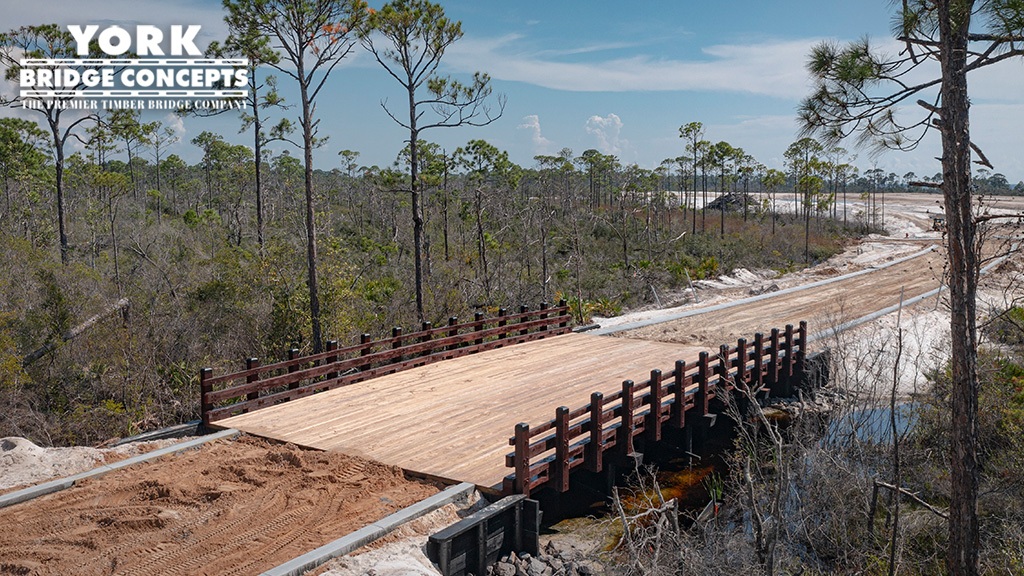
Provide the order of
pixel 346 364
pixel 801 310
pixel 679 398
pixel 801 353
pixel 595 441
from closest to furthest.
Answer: pixel 595 441
pixel 679 398
pixel 346 364
pixel 801 353
pixel 801 310

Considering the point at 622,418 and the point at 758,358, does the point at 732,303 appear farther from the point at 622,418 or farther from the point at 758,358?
the point at 622,418

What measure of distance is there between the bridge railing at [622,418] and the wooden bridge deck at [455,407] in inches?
18.9

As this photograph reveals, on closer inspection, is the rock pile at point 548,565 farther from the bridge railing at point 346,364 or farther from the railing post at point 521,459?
the bridge railing at point 346,364

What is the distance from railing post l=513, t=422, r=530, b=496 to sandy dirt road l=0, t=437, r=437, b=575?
1.12 m

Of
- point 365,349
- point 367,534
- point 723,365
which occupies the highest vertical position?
point 365,349

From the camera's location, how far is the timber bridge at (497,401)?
10781 millimetres

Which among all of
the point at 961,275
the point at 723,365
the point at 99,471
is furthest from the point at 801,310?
the point at 99,471

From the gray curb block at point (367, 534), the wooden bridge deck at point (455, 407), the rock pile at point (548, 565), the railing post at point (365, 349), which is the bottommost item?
the rock pile at point (548, 565)

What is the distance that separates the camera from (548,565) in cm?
978

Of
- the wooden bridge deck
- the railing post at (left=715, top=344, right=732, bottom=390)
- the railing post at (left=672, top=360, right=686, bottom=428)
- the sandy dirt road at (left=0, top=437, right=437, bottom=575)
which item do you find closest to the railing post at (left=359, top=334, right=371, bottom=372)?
the wooden bridge deck

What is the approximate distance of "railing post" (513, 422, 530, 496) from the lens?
9820 millimetres

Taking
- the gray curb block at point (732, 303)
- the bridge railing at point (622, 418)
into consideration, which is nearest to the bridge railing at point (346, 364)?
the gray curb block at point (732, 303)

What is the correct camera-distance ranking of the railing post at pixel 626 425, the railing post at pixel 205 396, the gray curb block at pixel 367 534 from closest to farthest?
the gray curb block at pixel 367 534 → the railing post at pixel 205 396 → the railing post at pixel 626 425

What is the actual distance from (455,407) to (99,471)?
18.4 ft
